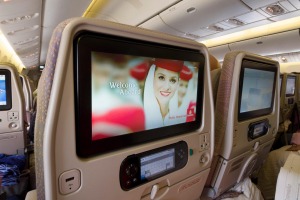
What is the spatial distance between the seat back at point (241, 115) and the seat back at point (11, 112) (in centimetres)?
225

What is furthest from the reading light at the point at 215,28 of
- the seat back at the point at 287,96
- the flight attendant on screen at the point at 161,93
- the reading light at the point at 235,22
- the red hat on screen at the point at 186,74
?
the flight attendant on screen at the point at 161,93

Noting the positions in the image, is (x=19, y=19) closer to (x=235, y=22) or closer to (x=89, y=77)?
(x=235, y=22)

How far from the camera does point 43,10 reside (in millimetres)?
4359

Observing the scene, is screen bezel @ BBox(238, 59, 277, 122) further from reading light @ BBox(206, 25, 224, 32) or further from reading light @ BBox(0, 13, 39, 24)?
reading light @ BBox(0, 13, 39, 24)

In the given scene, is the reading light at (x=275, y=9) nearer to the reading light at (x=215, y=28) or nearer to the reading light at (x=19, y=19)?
the reading light at (x=215, y=28)

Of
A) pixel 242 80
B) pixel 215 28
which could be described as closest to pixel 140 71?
pixel 242 80

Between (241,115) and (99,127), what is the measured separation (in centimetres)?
110

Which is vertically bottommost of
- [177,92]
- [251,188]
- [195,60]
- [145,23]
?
[251,188]

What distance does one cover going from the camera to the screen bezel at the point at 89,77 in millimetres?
727

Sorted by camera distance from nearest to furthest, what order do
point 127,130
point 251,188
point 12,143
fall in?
point 127,130 < point 251,188 < point 12,143

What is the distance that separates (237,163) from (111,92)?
4.25 feet

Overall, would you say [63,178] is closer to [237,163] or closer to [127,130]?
[127,130]

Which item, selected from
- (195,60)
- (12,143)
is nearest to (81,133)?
(195,60)

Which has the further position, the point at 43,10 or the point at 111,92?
the point at 43,10
